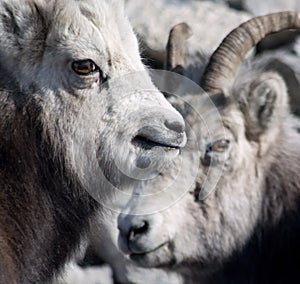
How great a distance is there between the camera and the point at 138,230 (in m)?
7.29

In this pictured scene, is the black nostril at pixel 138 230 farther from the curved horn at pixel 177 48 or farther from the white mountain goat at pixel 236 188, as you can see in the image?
the curved horn at pixel 177 48

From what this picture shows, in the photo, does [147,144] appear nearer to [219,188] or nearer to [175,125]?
[175,125]

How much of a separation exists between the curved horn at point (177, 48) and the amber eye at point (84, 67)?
126 inches

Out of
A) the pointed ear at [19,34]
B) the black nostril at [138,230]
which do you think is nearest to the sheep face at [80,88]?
the pointed ear at [19,34]

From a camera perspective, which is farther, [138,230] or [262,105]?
[262,105]

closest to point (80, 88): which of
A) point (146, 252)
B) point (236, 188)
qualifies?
point (146, 252)

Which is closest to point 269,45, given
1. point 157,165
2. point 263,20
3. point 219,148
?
point 263,20

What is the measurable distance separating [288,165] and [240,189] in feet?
1.41

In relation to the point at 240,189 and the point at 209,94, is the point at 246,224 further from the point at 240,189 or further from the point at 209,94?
the point at 209,94

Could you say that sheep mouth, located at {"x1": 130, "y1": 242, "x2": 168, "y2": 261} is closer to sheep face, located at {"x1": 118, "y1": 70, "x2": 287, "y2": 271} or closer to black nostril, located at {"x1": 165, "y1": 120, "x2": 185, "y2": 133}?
sheep face, located at {"x1": 118, "y1": 70, "x2": 287, "y2": 271}

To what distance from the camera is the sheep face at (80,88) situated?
205 inches

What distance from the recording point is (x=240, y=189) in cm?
778

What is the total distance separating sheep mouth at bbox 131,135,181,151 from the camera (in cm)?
526

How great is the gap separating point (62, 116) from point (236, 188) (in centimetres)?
278
